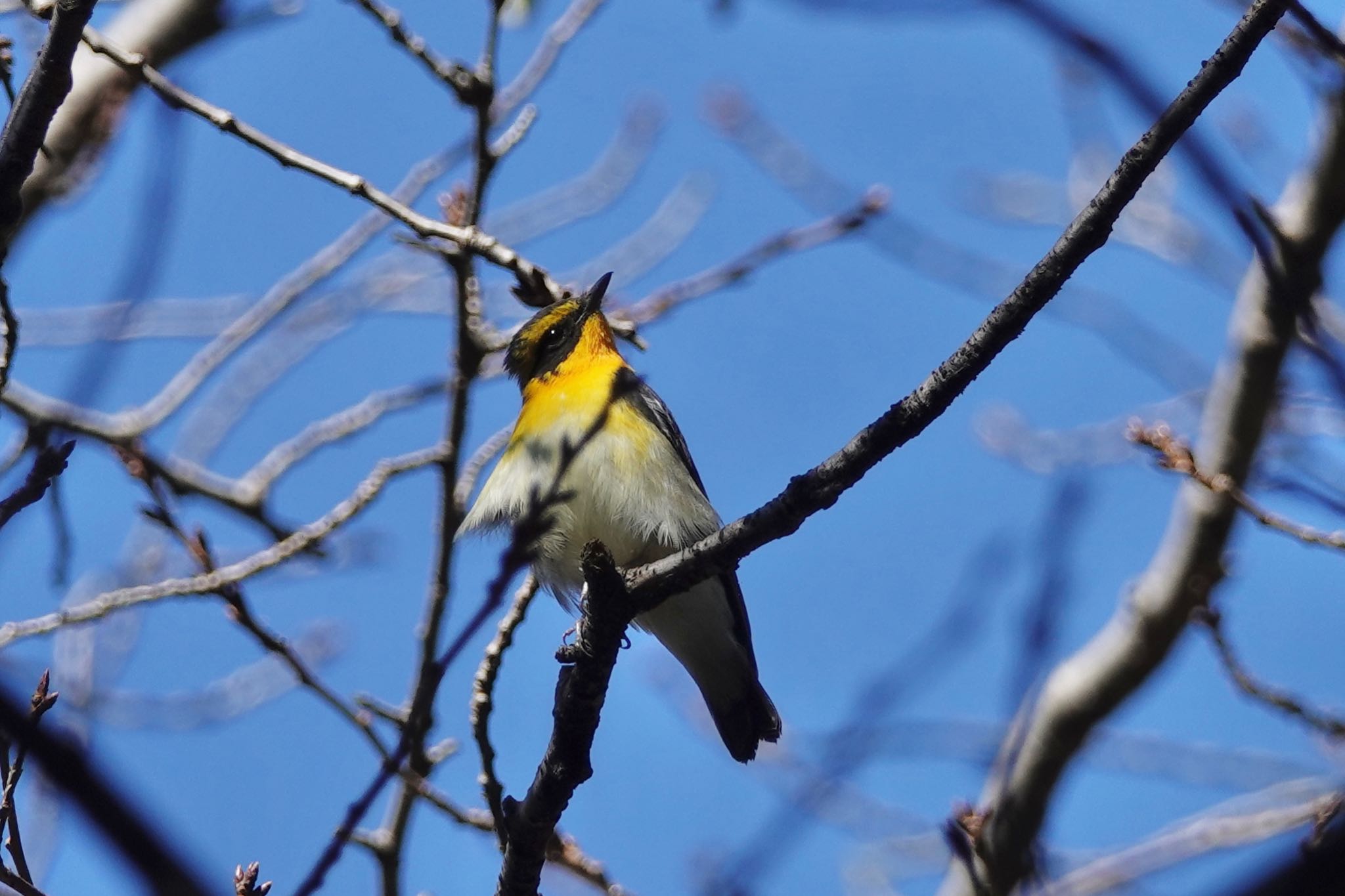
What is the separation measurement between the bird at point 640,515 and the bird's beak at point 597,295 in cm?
58

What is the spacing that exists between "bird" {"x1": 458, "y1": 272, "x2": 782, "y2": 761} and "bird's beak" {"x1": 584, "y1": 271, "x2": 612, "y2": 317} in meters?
0.58

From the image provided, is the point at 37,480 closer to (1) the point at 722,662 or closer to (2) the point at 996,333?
(2) the point at 996,333

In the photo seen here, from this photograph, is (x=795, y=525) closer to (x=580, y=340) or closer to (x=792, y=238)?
(x=792, y=238)

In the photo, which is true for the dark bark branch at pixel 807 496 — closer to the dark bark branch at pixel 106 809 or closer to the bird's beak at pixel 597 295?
the dark bark branch at pixel 106 809

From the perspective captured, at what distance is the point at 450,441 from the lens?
5410 millimetres

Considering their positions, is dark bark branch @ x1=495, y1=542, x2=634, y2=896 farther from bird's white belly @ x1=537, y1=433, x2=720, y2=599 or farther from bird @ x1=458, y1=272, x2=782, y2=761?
bird's white belly @ x1=537, y1=433, x2=720, y2=599

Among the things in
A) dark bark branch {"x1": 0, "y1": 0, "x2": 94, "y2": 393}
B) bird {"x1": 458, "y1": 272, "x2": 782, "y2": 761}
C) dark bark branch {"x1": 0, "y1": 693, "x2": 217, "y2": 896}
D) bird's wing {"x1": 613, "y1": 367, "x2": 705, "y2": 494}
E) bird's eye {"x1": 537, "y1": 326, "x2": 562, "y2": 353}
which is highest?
bird's eye {"x1": 537, "y1": 326, "x2": 562, "y2": 353}

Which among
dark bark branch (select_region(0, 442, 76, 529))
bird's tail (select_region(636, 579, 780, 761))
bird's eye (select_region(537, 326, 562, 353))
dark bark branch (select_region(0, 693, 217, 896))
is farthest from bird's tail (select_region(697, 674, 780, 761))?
dark bark branch (select_region(0, 693, 217, 896))

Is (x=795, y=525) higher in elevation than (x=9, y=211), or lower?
lower

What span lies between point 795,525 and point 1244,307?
4.43m

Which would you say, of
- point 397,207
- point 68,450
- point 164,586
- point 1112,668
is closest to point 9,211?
point 68,450

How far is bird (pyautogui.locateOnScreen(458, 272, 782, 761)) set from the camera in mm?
5609

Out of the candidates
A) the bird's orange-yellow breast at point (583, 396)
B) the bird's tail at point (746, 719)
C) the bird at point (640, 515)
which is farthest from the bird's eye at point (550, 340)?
the bird's tail at point (746, 719)

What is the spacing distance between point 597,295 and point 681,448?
1.12 metres
